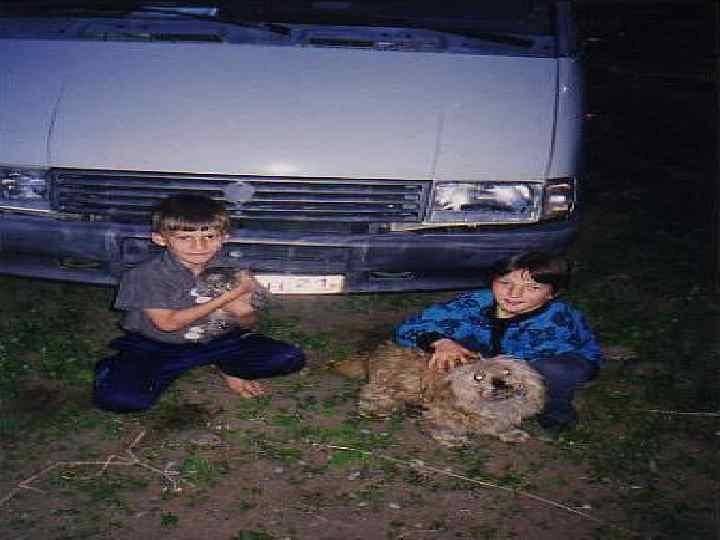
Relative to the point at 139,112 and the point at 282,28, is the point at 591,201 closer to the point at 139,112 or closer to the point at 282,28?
the point at 282,28

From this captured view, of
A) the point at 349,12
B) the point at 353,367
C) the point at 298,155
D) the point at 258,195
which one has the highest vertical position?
the point at 349,12

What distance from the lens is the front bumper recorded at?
3748 mm

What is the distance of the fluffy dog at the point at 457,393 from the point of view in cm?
318

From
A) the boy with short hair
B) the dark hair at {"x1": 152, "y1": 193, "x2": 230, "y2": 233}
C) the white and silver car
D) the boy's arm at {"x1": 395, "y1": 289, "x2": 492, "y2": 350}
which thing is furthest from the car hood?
the boy's arm at {"x1": 395, "y1": 289, "x2": 492, "y2": 350}

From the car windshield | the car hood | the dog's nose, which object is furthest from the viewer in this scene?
the car windshield

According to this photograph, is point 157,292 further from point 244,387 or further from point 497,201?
point 497,201

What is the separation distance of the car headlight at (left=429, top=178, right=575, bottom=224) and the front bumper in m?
0.06

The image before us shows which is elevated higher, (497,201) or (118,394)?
(497,201)

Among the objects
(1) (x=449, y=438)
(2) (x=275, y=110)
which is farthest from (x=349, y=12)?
(1) (x=449, y=438)

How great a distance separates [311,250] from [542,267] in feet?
3.64

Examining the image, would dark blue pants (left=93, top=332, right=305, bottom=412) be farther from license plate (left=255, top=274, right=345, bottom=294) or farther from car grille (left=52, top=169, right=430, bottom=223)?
car grille (left=52, top=169, right=430, bottom=223)

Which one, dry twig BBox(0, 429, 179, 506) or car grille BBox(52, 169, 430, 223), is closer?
dry twig BBox(0, 429, 179, 506)

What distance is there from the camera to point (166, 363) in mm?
3633

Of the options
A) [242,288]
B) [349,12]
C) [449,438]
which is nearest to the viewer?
[449,438]
